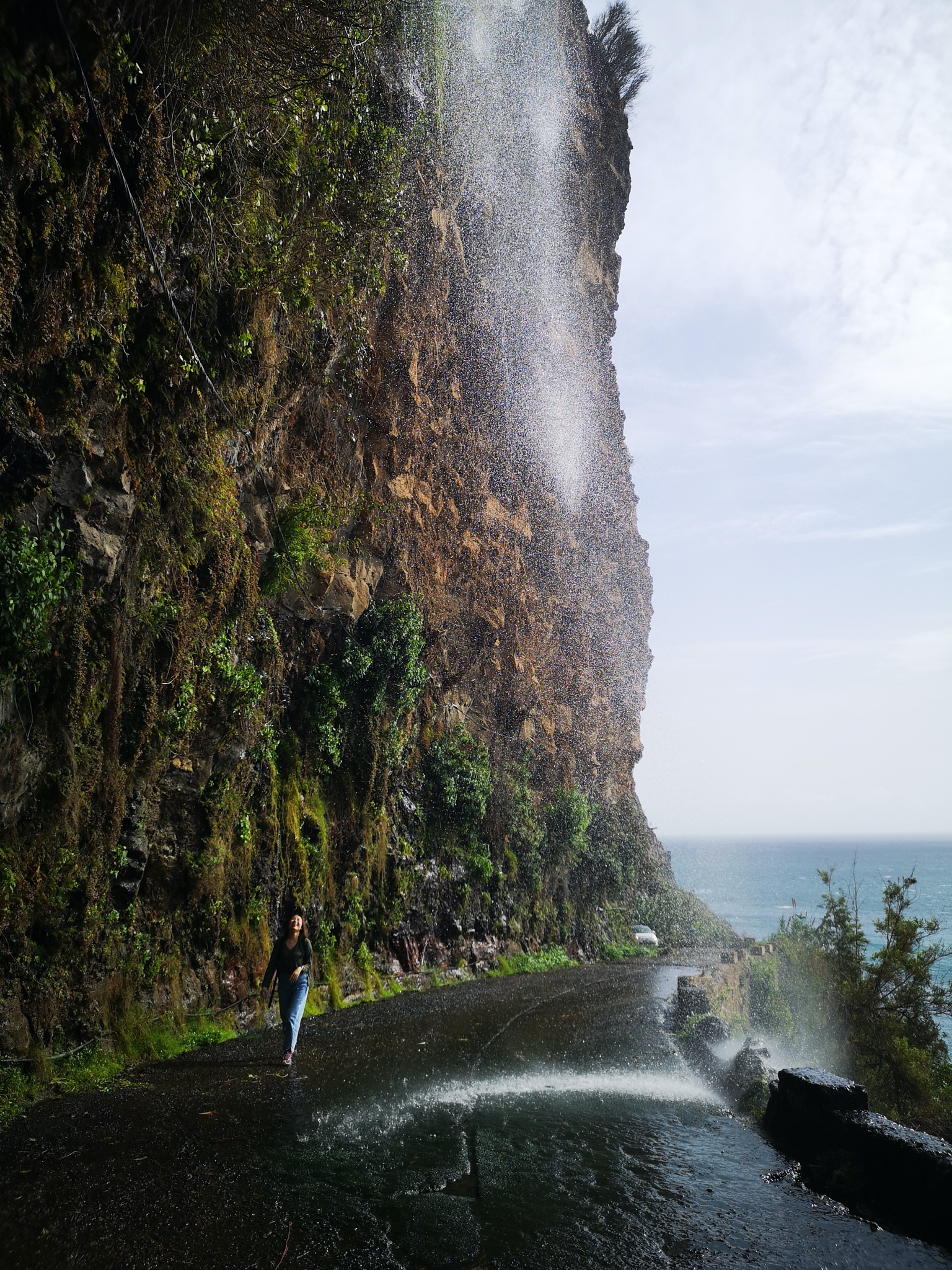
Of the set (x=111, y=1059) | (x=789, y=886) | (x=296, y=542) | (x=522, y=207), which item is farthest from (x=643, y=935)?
(x=789, y=886)

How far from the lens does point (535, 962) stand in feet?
67.4

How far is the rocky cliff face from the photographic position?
632 centimetres

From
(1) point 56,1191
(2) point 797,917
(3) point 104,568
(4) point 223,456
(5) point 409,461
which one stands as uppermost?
(5) point 409,461

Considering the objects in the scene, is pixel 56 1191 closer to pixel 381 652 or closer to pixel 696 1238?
pixel 696 1238

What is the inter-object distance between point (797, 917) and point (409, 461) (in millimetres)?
15445

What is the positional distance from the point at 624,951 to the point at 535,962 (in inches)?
275

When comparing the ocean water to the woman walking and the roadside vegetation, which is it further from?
the woman walking

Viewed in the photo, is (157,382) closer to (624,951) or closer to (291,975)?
(291,975)

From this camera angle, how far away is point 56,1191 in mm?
4449

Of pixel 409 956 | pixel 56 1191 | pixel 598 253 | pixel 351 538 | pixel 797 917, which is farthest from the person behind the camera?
pixel 598 253

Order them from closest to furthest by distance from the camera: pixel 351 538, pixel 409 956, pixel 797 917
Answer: pixel 351 538
pixel 409 956
pixel 797 917

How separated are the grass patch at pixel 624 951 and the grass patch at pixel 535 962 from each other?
265 centimetres

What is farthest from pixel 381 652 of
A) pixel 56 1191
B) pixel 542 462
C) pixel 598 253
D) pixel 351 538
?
pixel 598 253

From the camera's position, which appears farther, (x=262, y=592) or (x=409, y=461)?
(x=409, y=461)
